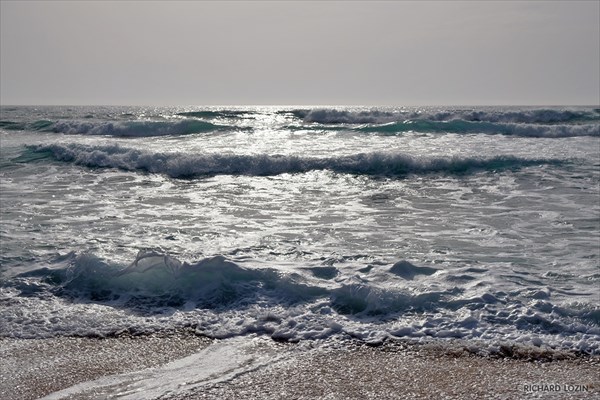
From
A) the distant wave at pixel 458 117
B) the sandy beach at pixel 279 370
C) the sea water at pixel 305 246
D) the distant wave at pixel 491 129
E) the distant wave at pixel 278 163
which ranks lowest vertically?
the sandy beach at pixel 279 370

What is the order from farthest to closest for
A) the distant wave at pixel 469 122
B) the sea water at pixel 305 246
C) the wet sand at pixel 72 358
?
the distant wave at pixel 469 122, the sea water at pixel 305 246, the wet sand at pixel 72 358

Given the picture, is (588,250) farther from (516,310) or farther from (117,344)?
(117,344)

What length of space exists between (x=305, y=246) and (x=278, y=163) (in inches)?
310

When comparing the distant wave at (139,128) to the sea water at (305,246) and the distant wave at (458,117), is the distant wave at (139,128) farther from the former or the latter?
the distant wave at (458,117)

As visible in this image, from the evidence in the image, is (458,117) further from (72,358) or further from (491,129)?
(72,358)

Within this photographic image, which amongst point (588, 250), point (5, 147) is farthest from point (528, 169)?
point (5, 147)

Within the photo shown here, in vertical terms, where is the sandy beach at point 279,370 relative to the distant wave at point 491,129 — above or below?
below

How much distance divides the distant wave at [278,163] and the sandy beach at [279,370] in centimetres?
945

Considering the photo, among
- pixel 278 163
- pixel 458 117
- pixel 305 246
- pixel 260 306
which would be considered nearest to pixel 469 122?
pixel 458 117

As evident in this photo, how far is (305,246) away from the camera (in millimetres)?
6520

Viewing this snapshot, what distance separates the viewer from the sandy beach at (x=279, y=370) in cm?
327

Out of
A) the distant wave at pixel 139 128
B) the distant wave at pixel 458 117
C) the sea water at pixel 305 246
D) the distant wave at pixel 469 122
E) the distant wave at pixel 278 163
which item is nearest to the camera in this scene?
the sea water at pixel 305 246

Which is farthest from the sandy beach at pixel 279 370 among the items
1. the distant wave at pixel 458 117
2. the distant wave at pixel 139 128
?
the distant wave at pixel 458 117

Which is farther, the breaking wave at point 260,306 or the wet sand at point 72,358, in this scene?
the breaking wave at point 260,306
